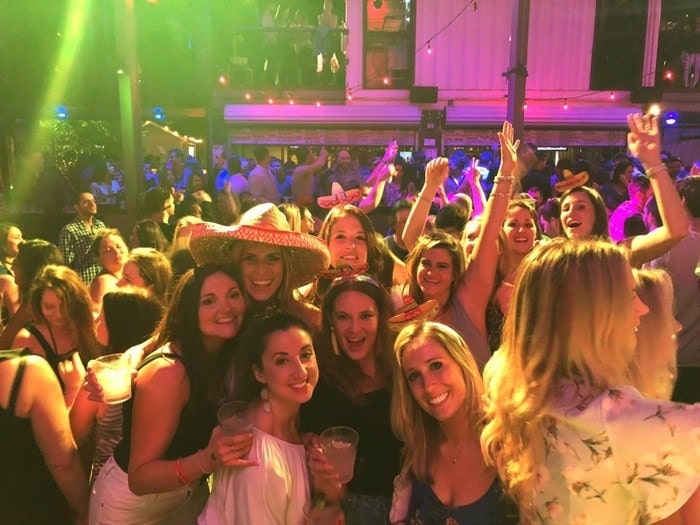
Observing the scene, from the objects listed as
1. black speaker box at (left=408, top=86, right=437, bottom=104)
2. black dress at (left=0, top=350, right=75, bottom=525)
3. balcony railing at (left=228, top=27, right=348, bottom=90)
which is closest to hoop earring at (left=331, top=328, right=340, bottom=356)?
black dress at (left=0, top=350, right=75, bottom=525)

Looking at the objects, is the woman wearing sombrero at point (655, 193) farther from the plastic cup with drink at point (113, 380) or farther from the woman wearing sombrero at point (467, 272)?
the plastic cup with drink at point (113, 380)

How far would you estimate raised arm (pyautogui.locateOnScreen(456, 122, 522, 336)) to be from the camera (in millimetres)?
2623

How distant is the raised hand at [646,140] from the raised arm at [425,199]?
39.8 inches

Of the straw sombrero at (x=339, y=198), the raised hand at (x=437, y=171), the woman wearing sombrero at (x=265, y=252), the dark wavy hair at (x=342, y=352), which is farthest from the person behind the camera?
the straw sombrero at (x=339, y=198)

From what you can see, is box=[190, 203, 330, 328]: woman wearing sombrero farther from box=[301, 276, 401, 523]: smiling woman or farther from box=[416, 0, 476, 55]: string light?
box=[416, 0, 476, 55]: string light

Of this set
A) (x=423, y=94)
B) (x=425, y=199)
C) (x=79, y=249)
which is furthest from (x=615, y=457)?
(x=423, y=94)

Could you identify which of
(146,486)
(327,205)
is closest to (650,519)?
(146,486)

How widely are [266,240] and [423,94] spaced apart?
10.3 m

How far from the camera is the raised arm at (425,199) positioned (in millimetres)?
3262

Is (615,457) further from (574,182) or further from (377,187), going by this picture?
(377,187)

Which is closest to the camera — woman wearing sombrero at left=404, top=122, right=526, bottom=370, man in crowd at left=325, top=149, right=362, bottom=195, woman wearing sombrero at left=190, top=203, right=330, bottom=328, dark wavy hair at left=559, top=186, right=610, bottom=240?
woman wearing sombrero at left=190, top=203, right=330, bottom=328

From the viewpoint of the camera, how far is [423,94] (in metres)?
12.0

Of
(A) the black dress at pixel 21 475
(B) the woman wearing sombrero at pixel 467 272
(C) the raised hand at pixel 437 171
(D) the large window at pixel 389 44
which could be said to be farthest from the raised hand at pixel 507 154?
(D) the large window at pixel 389 44

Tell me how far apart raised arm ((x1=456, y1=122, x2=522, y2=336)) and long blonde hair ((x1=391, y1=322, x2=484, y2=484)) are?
843 mm
